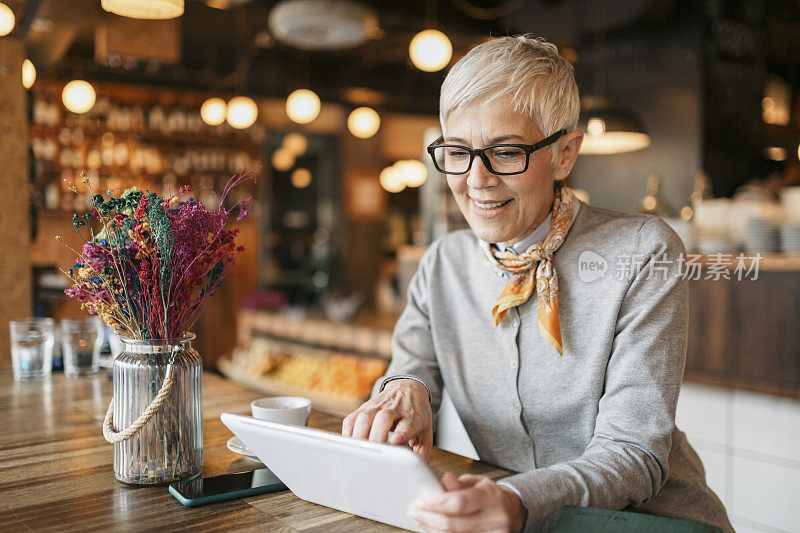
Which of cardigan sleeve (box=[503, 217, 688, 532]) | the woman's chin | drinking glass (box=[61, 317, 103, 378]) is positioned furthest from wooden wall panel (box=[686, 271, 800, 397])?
drinking glass (box=[61, 317, 103, 378])

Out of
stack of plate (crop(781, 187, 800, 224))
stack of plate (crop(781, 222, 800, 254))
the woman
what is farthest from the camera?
stack of plate (crop(781, 187, 800, 224))

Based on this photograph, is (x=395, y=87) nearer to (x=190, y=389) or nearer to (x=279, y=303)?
(x=279, y=303)

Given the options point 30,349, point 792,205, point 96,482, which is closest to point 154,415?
point 96,482

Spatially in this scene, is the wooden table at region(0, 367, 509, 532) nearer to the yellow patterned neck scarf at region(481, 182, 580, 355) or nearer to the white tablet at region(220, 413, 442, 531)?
the white tablet at region(220, 413, 442, 531)

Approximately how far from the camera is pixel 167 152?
770cm

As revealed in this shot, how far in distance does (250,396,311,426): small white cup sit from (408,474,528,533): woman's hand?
1.37ft

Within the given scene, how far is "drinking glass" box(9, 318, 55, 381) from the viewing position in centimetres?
193

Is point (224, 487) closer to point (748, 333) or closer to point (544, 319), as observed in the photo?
point (544, 319)

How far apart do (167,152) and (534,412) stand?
23.3 ft

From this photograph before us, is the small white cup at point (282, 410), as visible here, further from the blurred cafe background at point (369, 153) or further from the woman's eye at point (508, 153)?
the blurred cafe background at point (369, 153)

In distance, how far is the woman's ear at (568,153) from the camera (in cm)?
138

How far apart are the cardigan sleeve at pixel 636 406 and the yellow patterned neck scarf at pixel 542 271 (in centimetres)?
13

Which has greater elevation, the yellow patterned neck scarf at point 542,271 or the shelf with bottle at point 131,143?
the shelf with bottle at point 131,143

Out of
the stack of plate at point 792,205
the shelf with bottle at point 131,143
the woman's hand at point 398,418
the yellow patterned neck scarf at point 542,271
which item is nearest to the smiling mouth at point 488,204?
the yellow patterned neck scarf at point 542,271
